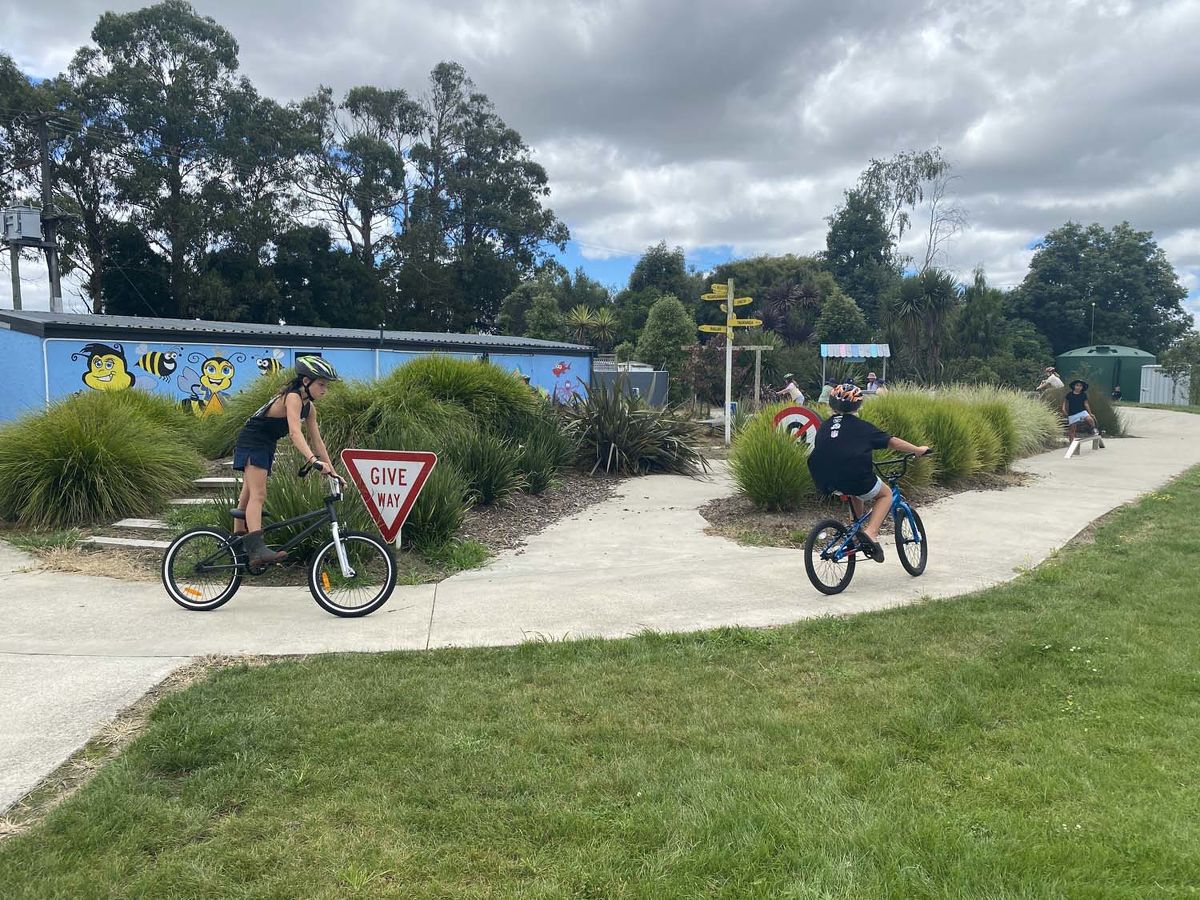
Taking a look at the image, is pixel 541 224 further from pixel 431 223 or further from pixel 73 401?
pixel 73 401

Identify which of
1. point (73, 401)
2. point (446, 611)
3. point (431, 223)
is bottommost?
point (446, 611)

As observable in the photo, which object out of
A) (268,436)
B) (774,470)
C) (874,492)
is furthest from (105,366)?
(874,492)

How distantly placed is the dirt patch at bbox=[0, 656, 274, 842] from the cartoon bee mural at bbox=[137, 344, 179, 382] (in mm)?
14184

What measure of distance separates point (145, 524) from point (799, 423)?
23.3 feet

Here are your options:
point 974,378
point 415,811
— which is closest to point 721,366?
point 974,378

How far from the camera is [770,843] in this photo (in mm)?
2715

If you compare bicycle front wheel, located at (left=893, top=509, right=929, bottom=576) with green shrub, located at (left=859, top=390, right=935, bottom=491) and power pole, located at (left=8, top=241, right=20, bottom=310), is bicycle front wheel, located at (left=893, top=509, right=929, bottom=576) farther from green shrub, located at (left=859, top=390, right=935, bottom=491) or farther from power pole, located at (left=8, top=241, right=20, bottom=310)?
power pole, located at (left=8, top=241, right=20, bottom=310)

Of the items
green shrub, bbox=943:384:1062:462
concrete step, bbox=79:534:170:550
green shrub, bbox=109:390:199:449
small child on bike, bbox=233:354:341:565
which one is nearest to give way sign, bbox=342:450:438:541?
small child on bike, bbox=233:354:341:565

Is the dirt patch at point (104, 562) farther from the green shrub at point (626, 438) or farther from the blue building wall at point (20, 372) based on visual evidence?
the blue building wall at point (20, 372)

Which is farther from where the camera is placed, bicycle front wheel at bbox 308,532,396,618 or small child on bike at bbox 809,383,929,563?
small child on bike at bbox 809,383,929,563

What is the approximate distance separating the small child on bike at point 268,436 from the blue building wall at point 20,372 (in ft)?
40.3

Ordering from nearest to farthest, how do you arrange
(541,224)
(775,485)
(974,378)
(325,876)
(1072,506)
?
(325,876)
(775,485)
(1072,506)
(974,378)
(541,224)

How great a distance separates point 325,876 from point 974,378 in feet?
112

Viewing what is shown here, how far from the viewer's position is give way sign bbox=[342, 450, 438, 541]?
6285mm
